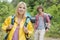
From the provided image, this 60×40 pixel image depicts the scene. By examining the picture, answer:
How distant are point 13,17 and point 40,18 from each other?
3.77 meters

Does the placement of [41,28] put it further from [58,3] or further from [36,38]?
[58,3]

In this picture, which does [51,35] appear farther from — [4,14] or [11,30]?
[11,30]

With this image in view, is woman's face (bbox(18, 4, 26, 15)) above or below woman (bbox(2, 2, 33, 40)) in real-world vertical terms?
above

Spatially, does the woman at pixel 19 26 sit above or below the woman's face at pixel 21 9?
below

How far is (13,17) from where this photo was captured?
15.3 feet

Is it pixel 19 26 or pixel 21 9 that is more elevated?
pixel 21 9

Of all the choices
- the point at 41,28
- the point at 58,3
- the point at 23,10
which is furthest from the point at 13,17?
the point at 58,3

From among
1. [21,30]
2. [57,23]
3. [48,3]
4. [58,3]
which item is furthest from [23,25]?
[48,3]

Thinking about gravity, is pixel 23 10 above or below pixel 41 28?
above

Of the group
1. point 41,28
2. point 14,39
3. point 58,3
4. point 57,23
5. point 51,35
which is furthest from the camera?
point 58,3

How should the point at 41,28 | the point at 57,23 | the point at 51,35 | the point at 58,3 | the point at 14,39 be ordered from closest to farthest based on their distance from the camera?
the point at 14,39 < the point at 41,28 < the point at 51,35 < the point at 57,23 < the point at 58,3

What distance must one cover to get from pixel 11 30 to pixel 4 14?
9.24 metres

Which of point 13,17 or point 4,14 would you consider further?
point 4,14

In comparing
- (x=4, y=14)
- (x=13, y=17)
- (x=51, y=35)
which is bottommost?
(x=51, y=35)
